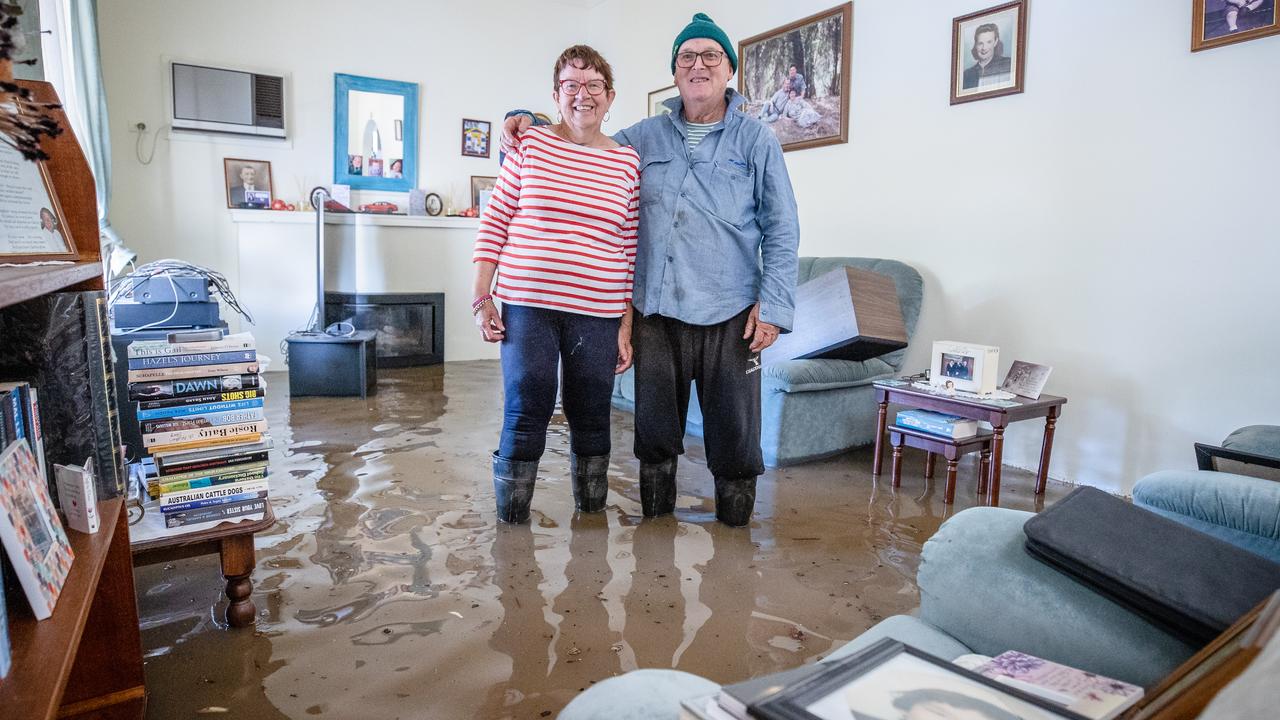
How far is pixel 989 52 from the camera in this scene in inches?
130

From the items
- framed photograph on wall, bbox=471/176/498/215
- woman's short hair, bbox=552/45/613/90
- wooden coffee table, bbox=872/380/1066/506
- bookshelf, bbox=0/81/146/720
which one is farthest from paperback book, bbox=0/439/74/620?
framed photograph on wall, bbox=471/176/498/215

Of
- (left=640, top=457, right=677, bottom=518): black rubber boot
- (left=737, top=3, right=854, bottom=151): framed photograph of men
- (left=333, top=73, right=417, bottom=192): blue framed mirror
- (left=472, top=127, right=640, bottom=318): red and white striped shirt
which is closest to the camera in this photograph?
(left=472, top=127, right=640, bottom=318): red and white striped shirt

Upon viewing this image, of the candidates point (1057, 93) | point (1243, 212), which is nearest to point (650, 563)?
point (1243, 212)

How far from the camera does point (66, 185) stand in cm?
131

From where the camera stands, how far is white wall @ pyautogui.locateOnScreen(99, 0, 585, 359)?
4938 mm

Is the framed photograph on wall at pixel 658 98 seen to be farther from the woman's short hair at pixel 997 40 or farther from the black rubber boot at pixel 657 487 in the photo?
the black rubber boot at pixel 657 487

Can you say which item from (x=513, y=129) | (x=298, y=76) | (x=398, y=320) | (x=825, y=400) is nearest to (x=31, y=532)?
(x=513, y=129)

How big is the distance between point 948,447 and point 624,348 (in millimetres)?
1270

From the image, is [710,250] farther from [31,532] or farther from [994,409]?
[31,532]

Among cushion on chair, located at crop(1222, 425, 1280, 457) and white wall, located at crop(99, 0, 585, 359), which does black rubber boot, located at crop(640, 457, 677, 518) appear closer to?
cushion on chair, located at crop(1222, 425, 1280, 457)

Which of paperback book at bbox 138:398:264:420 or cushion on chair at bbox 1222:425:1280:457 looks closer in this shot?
paperback book at bbox 138:398:264:420

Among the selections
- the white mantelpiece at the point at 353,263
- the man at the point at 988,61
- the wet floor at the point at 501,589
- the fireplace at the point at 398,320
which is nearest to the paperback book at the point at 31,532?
the wet floor at the point at 501,589

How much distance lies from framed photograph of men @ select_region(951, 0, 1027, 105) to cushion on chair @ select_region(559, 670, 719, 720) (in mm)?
3243

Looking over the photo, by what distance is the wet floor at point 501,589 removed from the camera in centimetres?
151
